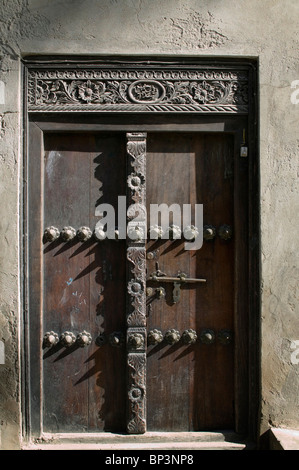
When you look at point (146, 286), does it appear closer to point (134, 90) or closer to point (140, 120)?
point (140, 120)

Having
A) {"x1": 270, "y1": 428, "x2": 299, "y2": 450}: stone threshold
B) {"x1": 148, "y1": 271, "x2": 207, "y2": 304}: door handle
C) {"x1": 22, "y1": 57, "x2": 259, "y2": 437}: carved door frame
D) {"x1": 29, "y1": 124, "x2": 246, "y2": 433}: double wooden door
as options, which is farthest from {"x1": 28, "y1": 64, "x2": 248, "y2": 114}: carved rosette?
{"x1": 270, "y1": 428, "x2": 299, "y2": 450}: stone threshold

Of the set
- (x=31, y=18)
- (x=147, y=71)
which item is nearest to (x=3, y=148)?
(x=31, y=18)

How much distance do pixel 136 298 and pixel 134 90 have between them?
1235mm

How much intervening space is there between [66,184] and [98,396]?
130 centimetres

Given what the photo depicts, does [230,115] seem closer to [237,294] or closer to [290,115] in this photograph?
[290,115]

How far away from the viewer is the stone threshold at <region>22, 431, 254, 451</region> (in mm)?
2697

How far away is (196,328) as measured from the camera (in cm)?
279

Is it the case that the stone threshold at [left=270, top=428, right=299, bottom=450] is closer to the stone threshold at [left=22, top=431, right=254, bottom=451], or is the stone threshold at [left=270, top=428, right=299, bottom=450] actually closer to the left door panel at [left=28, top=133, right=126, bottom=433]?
the stone threshold at [left=22, top=431, right=254, bottom=451]

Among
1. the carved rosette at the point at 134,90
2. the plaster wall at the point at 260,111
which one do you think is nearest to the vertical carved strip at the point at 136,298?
the carved rosette at the point at 134,90

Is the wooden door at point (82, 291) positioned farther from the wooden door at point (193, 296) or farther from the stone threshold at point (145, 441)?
the wooden door at point (193, 296)

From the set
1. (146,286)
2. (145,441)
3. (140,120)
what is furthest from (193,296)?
(140,120)

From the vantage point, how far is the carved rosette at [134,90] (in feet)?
8.91

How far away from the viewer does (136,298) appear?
8.95ft

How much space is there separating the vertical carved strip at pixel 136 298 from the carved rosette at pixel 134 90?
0.76 feet
